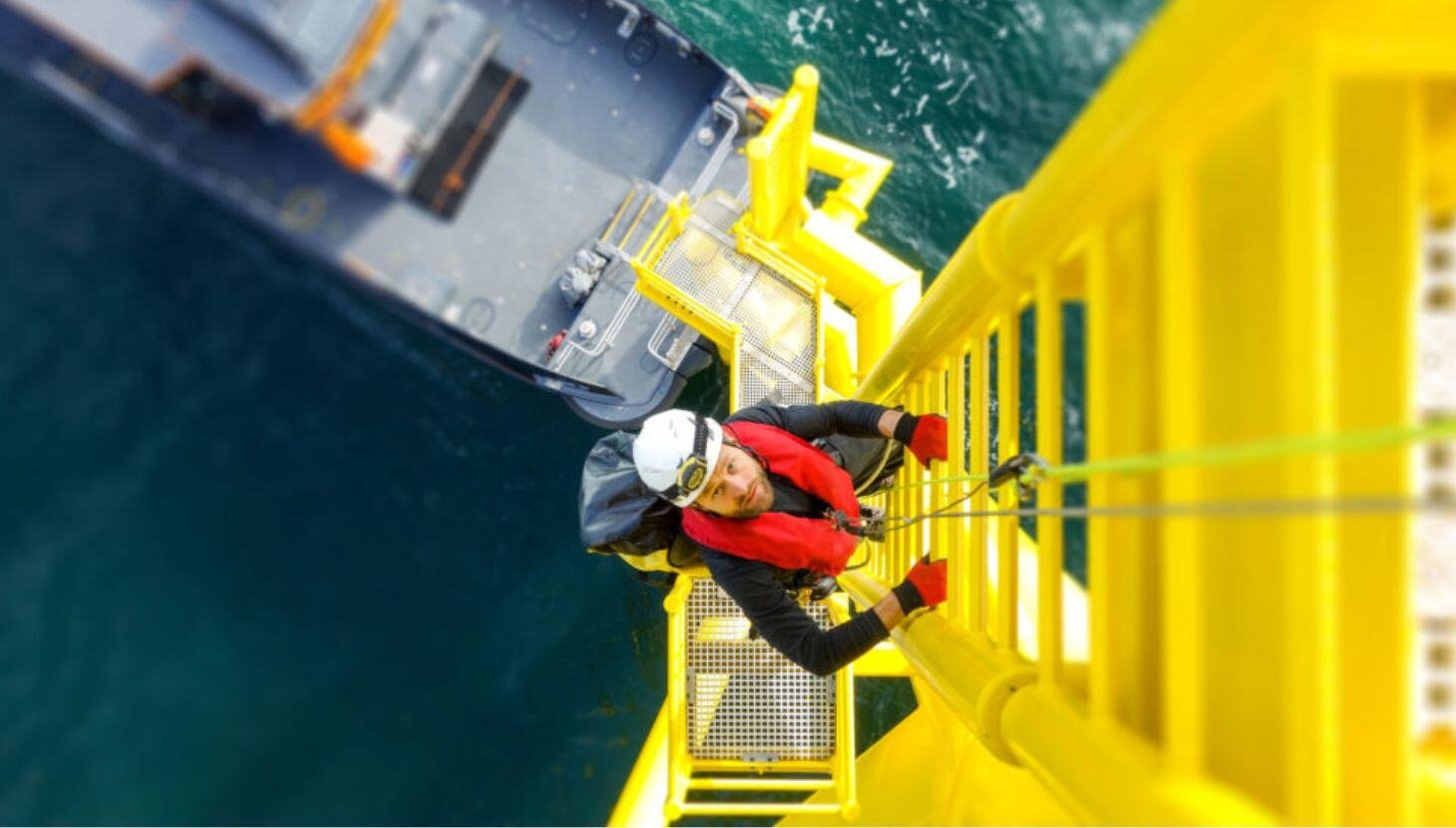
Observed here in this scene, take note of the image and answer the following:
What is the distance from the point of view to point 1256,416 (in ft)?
4.24

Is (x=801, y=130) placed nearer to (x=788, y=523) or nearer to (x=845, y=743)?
(x=788, y=523)

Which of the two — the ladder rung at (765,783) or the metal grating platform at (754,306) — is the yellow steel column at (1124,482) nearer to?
the ladder rung at (765,783)

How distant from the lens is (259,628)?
786cm

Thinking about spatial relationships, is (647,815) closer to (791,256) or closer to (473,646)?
(473,646)

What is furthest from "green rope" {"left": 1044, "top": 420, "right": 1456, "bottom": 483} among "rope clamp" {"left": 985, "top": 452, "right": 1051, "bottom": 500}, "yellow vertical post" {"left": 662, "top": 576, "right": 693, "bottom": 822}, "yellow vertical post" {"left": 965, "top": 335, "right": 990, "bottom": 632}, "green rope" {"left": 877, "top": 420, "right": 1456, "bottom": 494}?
"yellow vertical post" {"left": 662, "top": 576, "right": 693, "bottom": 822}

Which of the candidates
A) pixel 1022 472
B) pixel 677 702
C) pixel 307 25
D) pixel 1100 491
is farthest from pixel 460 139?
pixel 1100 491

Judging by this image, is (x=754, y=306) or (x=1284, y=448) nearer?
(x=1284, y=448)

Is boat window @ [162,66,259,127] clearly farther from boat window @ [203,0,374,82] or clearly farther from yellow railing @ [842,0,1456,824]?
yellow railing @ [842,0,1456,824]

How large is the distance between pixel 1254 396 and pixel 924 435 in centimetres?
213

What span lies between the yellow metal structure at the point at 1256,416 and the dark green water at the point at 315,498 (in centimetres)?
561

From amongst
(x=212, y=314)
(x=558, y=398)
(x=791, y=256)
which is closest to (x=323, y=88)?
(x=212, y=314)

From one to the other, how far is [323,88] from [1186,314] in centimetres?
779

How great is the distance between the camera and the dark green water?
7137 mm

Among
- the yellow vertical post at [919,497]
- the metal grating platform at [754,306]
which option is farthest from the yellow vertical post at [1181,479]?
the metal grating platform at [754,306]
